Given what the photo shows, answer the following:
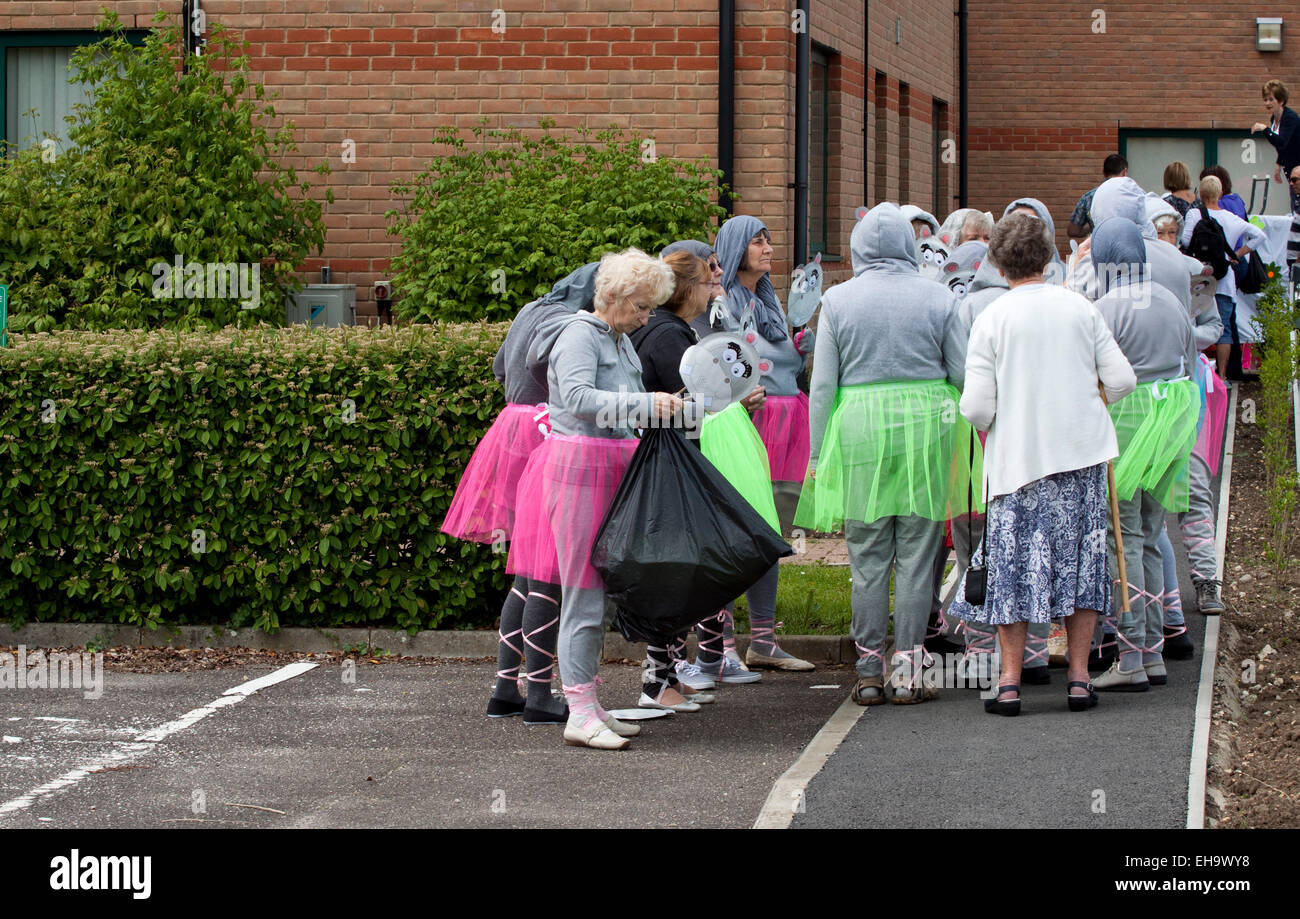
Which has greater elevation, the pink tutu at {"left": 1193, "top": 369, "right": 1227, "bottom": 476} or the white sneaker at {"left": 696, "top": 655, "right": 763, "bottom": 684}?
the pink tutu at {"left": 1193, "top": 369, "right": 1227, "bottom": 476}

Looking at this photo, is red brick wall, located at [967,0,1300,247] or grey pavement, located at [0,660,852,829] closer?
grey pavement, located at [0,660,852,829]

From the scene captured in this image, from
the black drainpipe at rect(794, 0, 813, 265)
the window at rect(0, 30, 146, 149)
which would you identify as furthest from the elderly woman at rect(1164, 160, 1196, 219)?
the window at rect(0, 30, 146, 149)

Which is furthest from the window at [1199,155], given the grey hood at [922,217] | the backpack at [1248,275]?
the grey hood at [922,217]

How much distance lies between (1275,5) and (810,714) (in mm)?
19911

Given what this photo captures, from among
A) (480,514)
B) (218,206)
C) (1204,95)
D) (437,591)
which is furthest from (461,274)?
(1204,95)

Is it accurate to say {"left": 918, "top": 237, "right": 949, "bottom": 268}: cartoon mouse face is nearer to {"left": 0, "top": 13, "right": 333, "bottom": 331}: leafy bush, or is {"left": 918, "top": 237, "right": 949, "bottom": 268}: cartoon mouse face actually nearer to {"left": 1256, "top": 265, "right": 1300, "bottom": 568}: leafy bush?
{"left": 1256, "top": 265, "right": 1300, "bottom": 568}: leafy bush

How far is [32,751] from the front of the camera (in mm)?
6773

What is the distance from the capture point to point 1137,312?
746cm

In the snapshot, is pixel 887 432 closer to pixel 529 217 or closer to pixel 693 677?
pixel 693 677

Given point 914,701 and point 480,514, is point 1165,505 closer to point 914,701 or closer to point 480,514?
point 914,701

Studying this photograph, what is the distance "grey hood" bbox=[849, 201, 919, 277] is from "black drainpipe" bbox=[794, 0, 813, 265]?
640cm

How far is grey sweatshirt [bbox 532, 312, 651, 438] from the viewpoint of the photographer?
6395 mm

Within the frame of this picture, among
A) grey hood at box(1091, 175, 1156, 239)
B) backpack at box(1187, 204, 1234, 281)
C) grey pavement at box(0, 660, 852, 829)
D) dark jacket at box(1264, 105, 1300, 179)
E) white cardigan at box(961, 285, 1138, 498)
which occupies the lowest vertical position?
grey pavement at box(0, 660, 852, 829)

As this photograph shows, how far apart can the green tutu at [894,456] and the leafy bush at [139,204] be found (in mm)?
6583
